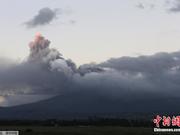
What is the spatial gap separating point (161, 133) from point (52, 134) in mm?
31538

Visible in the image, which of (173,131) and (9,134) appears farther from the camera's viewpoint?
(173,131)

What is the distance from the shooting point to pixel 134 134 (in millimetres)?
148250

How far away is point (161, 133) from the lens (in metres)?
142

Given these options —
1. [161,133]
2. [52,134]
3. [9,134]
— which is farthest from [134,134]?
[9,134]

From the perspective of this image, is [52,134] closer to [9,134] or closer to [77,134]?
[77,134]

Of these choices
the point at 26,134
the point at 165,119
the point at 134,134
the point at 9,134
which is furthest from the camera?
the point at 134,134

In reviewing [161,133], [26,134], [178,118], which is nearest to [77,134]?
[26,134]

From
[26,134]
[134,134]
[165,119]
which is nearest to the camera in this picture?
[165,119]

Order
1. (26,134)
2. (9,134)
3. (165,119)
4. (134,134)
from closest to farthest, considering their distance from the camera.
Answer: (9,134) < (165,119) < (26,134) < (134,134)

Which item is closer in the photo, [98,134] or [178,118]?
[178,118]

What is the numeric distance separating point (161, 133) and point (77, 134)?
965 inches

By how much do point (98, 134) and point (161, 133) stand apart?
18.6m

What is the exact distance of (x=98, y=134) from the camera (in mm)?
146125

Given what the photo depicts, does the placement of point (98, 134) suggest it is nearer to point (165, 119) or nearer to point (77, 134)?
point (77, 134)
